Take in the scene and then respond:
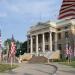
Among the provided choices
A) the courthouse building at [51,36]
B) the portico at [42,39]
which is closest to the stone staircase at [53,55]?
the courthouse building at [51,36]

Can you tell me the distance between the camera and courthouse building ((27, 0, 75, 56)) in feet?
281

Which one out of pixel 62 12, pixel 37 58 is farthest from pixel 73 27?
pixel 62 12

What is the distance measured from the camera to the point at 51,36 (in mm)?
91562

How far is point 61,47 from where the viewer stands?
88.9 metres

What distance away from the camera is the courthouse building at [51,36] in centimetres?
8569

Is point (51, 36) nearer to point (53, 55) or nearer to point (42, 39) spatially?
point (42, 39)

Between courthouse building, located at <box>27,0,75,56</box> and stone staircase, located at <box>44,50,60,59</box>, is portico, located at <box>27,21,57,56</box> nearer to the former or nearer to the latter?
courthouse building, located at <box>27,0,75,56</box>

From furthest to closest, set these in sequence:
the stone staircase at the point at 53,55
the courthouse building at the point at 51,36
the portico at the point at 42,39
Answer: the portico at the point at 42,39 → the courthouse building at the point at 51,36 → the stone staircase at the point at 53,55

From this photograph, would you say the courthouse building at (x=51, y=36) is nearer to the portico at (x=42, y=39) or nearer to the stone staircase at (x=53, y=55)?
the portico at (x=42, y=39)

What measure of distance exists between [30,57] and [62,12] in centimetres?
6268

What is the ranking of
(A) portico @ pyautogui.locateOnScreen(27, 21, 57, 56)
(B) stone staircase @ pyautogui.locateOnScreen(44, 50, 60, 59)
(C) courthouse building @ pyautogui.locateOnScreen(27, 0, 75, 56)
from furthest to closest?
(A) portico @ pyautogui.locateOnScreen(27, 21, 57, 56) → (C) courthouse building @ pyautogui.locateOnScreen(27, 0, 75, 56) → (B) stone staircase @ pyautogui.locateOnScreen(44, 50, 60, 59)

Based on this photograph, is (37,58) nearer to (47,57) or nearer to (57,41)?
Answer: (47,57)

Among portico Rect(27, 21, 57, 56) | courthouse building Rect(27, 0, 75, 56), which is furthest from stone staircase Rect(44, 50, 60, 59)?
portico Rect(27, 21, 57, 56)

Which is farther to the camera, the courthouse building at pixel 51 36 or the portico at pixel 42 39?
the portico at pixel 42 39
